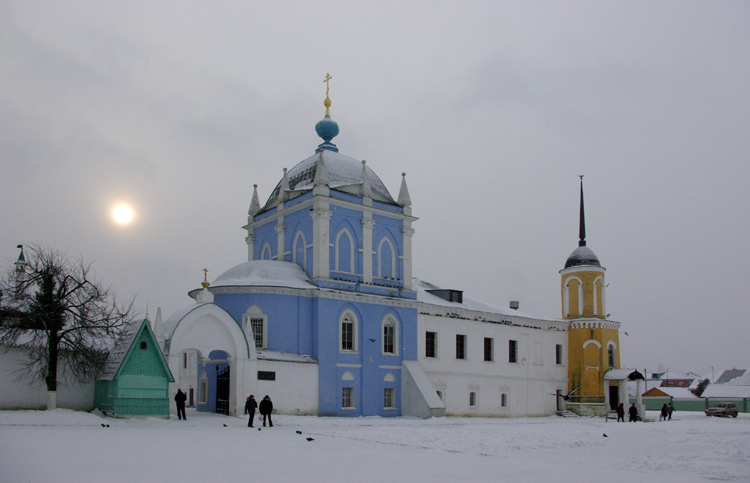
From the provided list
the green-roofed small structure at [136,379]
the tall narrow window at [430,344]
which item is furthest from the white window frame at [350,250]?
the green-roofed small structure at [136,379]

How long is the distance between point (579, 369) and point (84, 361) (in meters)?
27.9

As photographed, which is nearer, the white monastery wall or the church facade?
the church facade

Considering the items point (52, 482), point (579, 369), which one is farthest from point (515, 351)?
point (52, 482)

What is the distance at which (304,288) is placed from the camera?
94.7ft

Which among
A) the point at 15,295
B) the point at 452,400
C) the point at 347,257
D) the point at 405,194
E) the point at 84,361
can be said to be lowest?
the point at 452,400

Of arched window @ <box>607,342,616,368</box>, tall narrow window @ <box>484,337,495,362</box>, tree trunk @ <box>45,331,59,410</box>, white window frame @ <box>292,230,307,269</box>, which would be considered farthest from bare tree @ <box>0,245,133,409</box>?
arched window @ <box>607,342,616,368</box>

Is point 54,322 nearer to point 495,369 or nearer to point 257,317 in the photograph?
point 257,317

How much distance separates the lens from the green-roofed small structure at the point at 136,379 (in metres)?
21.9

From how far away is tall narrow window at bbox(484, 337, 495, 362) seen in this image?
36719 millimetres

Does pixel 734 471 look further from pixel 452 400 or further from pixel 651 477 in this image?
pixel 452 400

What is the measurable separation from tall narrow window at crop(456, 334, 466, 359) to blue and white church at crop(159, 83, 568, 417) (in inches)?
3.2

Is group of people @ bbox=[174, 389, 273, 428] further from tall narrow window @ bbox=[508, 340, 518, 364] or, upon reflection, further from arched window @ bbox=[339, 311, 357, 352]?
tall narrow window @ bbox=[508, 340, 518, 364]

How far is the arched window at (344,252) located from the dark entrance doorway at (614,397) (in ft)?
61.9

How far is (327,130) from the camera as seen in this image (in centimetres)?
3531
